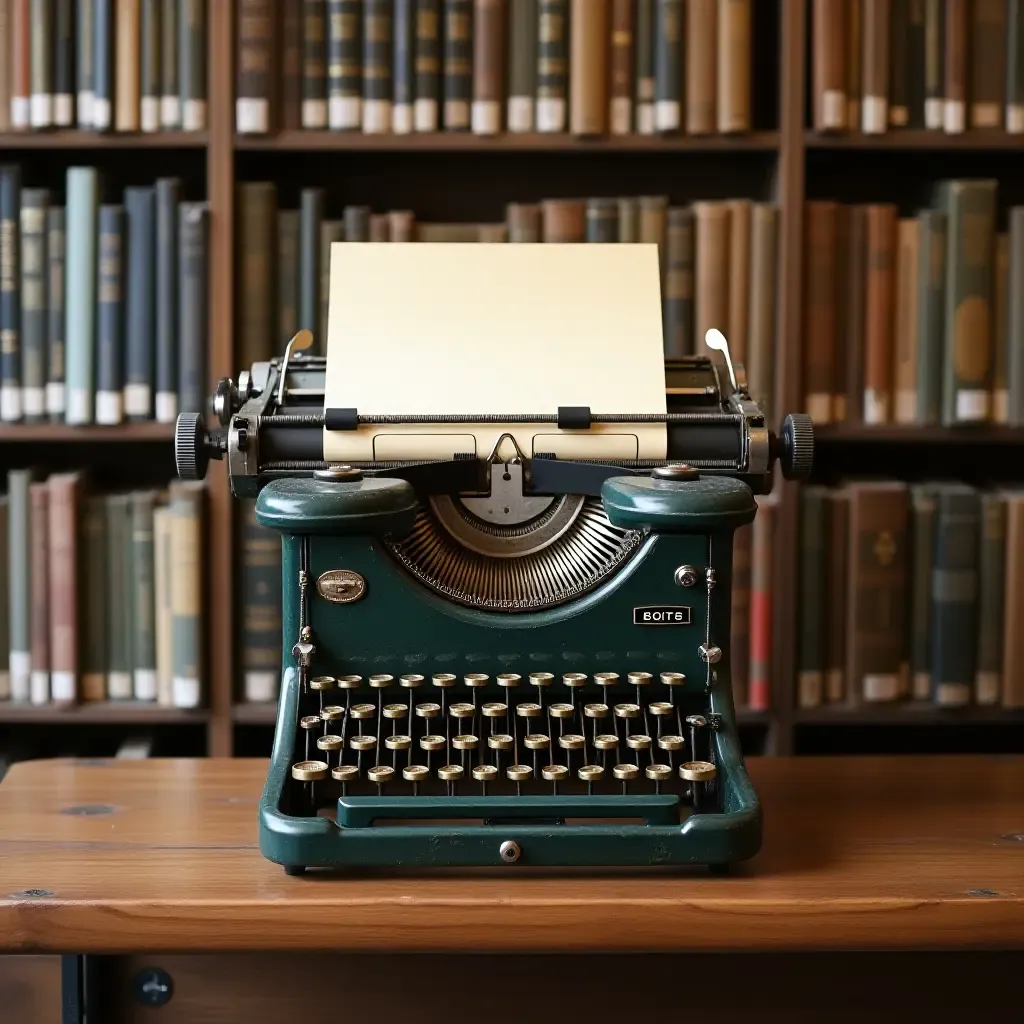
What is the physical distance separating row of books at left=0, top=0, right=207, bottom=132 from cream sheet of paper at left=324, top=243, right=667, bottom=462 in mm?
979

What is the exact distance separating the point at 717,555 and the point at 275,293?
1.39 m

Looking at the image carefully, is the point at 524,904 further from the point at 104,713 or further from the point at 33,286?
the point at 33,286

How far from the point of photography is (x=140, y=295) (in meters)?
2.68

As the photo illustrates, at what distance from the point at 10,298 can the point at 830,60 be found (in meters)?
1.63

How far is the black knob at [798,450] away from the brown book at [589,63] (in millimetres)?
1087

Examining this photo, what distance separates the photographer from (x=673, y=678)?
1.58 meters

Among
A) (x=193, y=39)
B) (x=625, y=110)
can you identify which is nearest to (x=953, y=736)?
(x=625, y=110)

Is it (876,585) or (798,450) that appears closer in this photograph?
(798,450)

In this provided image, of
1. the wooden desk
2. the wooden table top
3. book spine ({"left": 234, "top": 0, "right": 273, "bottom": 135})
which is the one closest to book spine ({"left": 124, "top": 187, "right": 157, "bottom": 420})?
book spine ({"left": 234, "top": 0, "right": 273, "bottom": 135})

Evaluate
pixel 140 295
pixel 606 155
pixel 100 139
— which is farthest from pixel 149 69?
pixel 606 155

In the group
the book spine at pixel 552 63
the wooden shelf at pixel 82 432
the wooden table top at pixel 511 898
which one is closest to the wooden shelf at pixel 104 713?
the wooden shelf at pixel 82 432

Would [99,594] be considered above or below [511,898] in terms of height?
above

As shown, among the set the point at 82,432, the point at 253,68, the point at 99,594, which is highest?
the point at 253,68

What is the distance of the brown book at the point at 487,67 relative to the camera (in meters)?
2.64
